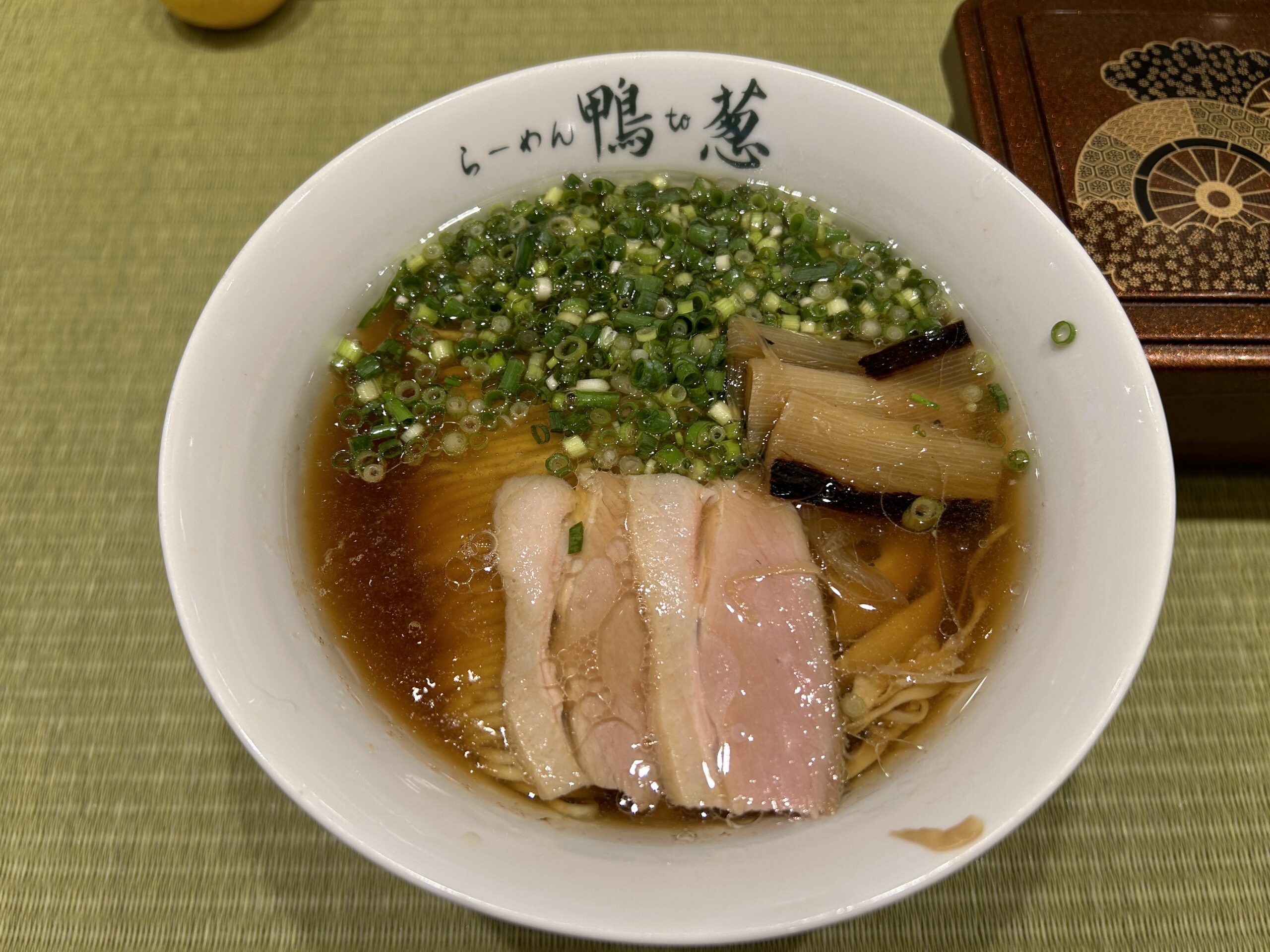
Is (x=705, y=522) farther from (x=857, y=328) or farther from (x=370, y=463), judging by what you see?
(x=370, y=463)

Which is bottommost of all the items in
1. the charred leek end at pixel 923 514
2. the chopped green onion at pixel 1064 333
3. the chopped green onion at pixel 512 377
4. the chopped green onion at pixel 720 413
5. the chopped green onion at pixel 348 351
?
the charred leek end at pixel 923 514

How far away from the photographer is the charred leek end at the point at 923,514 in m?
1.54

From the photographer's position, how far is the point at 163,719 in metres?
1.82

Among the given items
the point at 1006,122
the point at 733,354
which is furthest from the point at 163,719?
the point at 1006,122

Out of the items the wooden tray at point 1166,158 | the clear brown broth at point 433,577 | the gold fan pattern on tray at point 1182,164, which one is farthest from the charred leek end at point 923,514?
the gold fan pattern on tray at point 1182,164

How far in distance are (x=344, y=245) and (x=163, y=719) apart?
1.18 meters

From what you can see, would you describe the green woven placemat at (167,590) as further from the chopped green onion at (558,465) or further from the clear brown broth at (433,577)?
the chopped green onion at (558,465)

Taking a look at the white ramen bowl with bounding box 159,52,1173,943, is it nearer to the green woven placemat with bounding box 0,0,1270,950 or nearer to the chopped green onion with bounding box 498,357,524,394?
the chopped green onion with bounding box 498,357,524,394

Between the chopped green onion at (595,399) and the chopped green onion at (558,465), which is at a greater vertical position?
the chopped green onion at (595,399)

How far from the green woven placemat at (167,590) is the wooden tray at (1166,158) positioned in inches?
19.1

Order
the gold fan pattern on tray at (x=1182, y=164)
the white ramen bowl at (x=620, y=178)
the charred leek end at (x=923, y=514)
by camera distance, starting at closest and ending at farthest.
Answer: the white ramen bowl at (x=620, y=178)
the charred leek end at (x=923, y=514)
the gold fan pattern on tray at (x=1182, y=164)

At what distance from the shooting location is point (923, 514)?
1.55m

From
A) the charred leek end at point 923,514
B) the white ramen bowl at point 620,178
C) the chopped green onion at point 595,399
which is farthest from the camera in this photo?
the chopped green onion at point 595,399

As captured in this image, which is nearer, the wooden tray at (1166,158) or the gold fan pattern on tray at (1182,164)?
the wooden tray at (1166,158)
